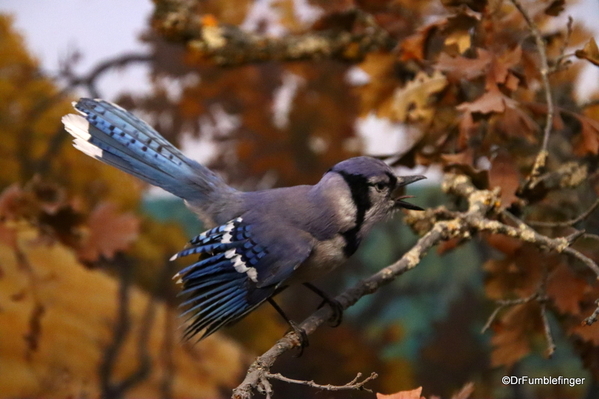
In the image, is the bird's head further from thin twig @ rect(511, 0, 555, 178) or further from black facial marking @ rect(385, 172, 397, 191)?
thin twig @ rect(511, 0, 555, 178)

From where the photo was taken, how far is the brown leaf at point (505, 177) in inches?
30.8

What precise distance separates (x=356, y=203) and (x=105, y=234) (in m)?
0.65

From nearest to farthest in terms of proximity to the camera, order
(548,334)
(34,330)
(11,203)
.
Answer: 1. (548,334)
2. (11,203)
3. (34,330)

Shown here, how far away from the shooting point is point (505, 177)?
796mm

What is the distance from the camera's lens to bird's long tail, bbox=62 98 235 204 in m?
0.79

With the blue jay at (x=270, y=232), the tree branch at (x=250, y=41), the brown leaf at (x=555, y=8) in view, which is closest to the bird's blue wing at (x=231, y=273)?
the blue jay at (x=270, y=232)

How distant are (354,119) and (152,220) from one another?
1.90ft

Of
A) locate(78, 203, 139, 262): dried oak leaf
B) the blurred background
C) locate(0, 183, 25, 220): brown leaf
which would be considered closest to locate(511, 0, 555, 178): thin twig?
A: the blurred background

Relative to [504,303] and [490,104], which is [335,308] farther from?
[490,104]

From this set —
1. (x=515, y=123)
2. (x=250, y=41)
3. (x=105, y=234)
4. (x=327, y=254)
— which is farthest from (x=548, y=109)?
(x=105, y=234)

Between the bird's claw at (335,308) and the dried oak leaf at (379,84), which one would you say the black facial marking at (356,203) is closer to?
the bird's claw at (335,308)

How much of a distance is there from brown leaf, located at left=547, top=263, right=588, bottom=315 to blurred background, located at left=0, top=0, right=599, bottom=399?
46 cm

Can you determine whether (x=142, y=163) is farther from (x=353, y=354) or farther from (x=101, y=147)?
(x=353, y=354)

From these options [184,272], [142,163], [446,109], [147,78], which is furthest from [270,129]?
[184,272]
